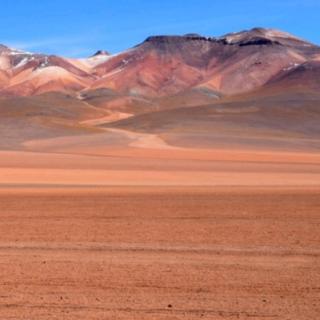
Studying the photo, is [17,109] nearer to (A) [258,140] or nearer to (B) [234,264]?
(A) [258,140]

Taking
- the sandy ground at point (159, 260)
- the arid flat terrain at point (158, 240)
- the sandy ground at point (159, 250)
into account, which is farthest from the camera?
the arid flat terrain at point (158, 240)

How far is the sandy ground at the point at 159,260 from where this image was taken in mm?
9711

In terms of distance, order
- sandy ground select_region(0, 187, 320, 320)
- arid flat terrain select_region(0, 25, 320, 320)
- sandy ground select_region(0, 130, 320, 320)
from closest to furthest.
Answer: sandy ground select_region(0, 187, 320, 320) < sandy ground select_region(0, 130, 320, 320) < arid flat terrain select_region(0, 25, 320, 320)

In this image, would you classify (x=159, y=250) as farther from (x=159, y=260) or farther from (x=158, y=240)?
(x=158, y=240)

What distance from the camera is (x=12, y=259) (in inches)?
522

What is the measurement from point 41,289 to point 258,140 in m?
74.6

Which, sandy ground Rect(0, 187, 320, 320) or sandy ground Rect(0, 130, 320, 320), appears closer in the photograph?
sandy ground Rect(0, 187, 320, 320)

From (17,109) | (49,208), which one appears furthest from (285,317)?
(17,109)

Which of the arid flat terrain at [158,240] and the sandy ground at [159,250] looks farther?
the arid flat terrain at [158,240]

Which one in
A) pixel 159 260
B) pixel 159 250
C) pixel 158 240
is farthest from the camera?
pixel 158 240

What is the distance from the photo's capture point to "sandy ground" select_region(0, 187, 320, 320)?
382 inches

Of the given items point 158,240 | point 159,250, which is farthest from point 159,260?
point 158,240

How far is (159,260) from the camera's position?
1322 cm

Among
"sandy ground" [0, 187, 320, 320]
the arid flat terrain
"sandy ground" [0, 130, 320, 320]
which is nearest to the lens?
"sandy ground" [0, 187, 320, 320]
